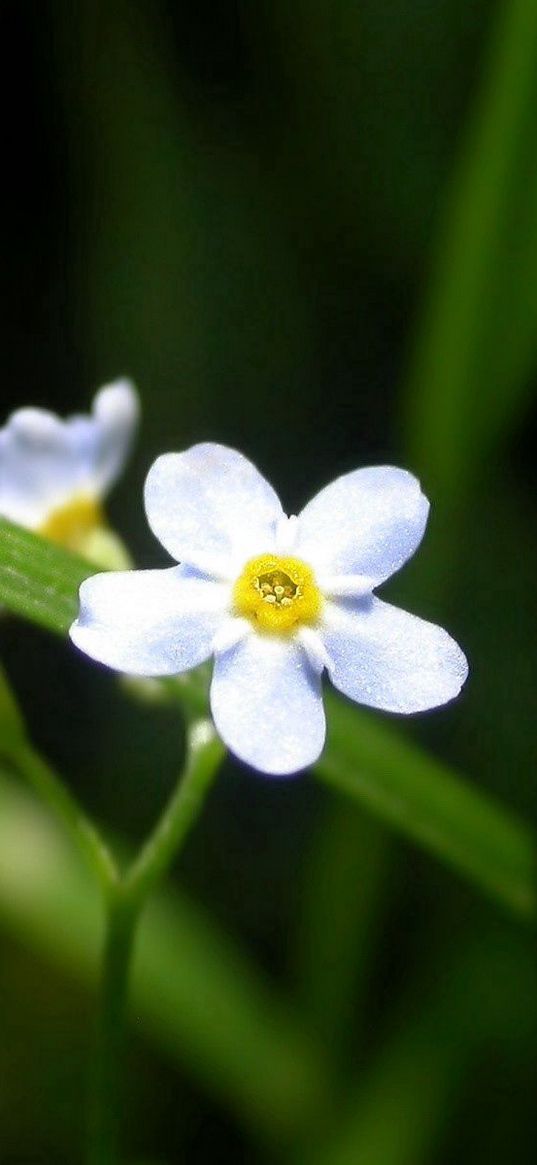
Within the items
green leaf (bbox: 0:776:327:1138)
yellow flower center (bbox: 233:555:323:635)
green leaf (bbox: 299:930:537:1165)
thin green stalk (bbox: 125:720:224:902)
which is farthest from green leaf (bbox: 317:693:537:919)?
green leaf (bbox: 0:776:327:1138)

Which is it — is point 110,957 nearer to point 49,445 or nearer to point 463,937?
point 49,445

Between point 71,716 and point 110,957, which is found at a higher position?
point 110,957

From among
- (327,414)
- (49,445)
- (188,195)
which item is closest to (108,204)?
(188,195)

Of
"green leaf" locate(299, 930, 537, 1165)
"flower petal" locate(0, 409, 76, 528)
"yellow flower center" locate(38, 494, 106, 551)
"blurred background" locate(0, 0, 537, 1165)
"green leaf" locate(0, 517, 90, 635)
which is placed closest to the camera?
"green leaf" locate(0, 517, 90, 635)

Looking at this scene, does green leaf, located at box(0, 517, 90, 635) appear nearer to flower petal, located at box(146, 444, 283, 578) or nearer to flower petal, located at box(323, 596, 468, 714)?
flower petal, located at box(146, 444, 283, 578)

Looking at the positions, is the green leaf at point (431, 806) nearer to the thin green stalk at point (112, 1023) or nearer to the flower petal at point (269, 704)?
the thin green stalk at point (112, 1023)

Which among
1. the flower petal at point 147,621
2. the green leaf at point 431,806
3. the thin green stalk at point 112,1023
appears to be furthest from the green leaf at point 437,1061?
the flower petal at point 147,621

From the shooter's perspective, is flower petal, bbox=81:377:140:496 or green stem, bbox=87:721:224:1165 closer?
green stem, bbox=87:721:224:1165

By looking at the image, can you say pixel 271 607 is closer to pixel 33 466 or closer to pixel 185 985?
pixel 33 466
